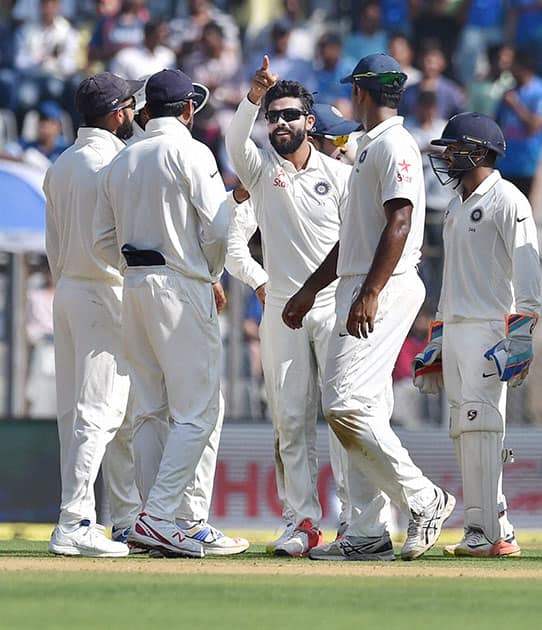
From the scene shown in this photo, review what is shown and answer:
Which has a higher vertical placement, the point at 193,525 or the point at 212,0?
the point at 212,0

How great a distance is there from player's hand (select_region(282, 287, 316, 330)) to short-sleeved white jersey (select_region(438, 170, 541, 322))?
Result: 0.79 meters

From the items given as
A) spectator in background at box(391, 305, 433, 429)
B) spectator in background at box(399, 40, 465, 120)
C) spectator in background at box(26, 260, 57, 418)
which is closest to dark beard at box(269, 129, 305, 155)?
spectator in background at box(391, 305, 433, 429)

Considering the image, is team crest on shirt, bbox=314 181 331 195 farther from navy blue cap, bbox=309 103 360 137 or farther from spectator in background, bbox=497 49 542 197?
spectator in background, bbox=497 49 542 197

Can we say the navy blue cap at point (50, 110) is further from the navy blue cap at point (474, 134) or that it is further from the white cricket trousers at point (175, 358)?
the white cricket trousers at point (175, 358)

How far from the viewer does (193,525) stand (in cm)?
772

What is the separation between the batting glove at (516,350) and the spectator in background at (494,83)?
8379 millimetres

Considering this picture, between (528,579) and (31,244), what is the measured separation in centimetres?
761

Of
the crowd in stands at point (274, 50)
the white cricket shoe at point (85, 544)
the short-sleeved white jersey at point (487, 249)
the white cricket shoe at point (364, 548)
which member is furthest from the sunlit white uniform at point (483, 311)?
the crowd in stands at point (274, 50)

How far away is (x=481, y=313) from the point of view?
25.0 feet

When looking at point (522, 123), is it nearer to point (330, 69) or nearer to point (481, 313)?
point (330, 69)

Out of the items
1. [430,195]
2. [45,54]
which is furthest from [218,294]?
[45,54]

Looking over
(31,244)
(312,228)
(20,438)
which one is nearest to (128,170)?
(312,228)

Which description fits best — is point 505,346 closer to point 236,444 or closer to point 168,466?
point 168,466

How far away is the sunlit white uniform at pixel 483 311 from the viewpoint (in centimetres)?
757
